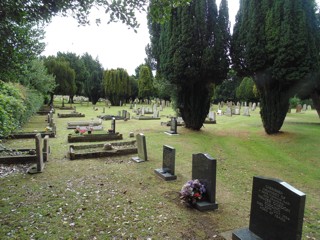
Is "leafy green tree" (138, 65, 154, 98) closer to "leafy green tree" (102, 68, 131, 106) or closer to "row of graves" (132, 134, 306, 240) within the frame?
"leafy green tree" (102, 68, 131, 106)

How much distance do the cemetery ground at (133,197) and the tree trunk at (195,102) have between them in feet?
20.1

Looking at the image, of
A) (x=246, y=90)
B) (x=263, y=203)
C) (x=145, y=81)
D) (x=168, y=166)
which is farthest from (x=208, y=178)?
(x=145, y=81)

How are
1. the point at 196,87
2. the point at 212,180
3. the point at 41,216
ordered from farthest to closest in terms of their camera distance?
the point at 196,87, the point at 212,180, the point at 41,216

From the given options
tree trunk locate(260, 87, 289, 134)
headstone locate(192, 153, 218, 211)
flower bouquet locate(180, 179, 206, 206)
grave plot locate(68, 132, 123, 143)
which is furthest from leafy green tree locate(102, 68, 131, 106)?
flower bouquet locate(180, 179, 206, 206)

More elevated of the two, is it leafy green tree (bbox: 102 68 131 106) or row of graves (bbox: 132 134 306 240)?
leafy green tree (bbox: 102 68 131 106)

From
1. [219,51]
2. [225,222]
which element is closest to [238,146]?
[219,51]

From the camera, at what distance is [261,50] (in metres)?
13.8

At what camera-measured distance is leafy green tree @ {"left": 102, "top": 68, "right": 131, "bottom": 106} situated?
47606 millimetres

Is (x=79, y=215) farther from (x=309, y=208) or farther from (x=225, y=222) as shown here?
(x=309, y=208)

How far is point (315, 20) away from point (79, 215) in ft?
50.6

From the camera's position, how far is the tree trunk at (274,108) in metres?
14.4

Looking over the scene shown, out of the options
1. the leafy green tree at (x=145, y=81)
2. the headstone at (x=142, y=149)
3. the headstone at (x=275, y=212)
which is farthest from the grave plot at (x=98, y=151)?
the leafy green tree at (x=145, y=81)

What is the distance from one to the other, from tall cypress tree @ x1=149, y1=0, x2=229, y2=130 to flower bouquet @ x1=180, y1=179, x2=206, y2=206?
1087 centimetres

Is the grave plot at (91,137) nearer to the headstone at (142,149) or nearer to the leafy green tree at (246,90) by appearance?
the headstone at (142,149)
